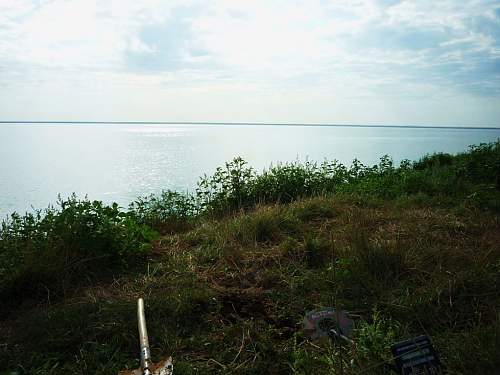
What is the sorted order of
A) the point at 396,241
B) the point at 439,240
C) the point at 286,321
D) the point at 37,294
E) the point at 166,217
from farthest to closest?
the point at 166,217 < the point at 439,240 < the point at 396,241 < the point at 37,294 < the point at 286,321

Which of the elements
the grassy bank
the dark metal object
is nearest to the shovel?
the grassy bank

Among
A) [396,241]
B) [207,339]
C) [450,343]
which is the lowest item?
[207,339]

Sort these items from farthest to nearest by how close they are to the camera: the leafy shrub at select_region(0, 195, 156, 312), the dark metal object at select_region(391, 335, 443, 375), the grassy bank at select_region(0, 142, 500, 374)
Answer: the leafy shrub at select_region(0, 195, 156, 312) → the grassy bank at select_region(0, 142, 500, 374) → the dark metal object at select_region(391, 335, 443, 375)

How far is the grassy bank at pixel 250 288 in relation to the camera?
2.45 meters

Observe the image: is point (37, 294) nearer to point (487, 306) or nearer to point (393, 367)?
point (393, 367)

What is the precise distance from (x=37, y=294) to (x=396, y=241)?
368cm

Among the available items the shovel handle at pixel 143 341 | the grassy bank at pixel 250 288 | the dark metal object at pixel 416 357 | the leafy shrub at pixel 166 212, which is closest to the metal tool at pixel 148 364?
the shovel handle at pixel 143 341

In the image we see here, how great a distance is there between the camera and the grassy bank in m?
2.45

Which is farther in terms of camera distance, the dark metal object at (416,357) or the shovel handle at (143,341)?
the shovel handle at (143,341)

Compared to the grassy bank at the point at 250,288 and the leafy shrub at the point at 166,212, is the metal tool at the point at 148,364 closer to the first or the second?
the grassy bank at the point at 250,288

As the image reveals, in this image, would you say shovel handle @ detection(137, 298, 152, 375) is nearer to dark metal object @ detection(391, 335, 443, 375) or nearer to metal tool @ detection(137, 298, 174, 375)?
metal tool @ detection(137, 298, 174, 375)

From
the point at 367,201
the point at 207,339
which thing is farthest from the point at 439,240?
the point at 207,339

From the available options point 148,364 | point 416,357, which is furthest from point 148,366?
point 416,357

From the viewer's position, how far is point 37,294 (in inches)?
133
